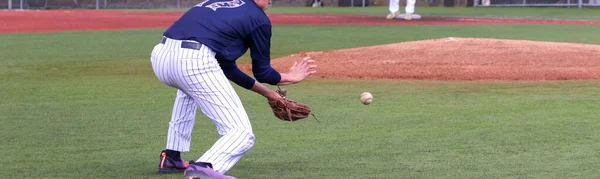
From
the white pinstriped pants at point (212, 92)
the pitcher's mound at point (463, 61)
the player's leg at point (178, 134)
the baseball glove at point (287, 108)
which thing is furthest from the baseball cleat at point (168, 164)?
the pitcher's mound at point (463, 61)

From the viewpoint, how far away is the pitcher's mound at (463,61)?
12.5 meters

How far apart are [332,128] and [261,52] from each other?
8.79 ft

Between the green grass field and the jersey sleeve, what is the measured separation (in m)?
0.73

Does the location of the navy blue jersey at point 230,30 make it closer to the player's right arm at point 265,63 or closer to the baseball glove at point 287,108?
the player's right arm at point 265,63

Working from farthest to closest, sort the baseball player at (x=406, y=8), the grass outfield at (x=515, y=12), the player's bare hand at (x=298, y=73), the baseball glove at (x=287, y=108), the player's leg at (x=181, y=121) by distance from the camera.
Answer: the grass outfield at (x=515, y=12) < the baseball player at (x=406, y=8) < the player's leg at (x=181, y=121) < the baseball glove at (x=287, y=108) < the player's bare hand at (x=298, y=73)

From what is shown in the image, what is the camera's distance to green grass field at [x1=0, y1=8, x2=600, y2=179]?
6293mm

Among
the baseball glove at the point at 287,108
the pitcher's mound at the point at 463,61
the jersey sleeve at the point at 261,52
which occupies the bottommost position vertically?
the pitcher's mound at the point at 463,61

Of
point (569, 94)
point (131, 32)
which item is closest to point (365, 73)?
point (569, 94)

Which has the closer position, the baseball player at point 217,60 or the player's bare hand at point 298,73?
the baseball player at point 217,60

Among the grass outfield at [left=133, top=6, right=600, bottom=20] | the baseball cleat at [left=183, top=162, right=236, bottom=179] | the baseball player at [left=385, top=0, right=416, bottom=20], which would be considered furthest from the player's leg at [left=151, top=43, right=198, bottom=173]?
the grass outfield at [left=133, top=6, right=600, bottom=20]

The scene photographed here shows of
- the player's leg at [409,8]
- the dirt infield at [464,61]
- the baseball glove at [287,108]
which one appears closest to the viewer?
the baseball glove at [287,108]

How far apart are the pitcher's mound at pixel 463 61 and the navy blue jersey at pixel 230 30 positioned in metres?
6.98

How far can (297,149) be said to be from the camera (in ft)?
23.2

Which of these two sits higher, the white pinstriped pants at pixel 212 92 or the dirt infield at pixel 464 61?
the white pinstriped pants at pixel 212 92
